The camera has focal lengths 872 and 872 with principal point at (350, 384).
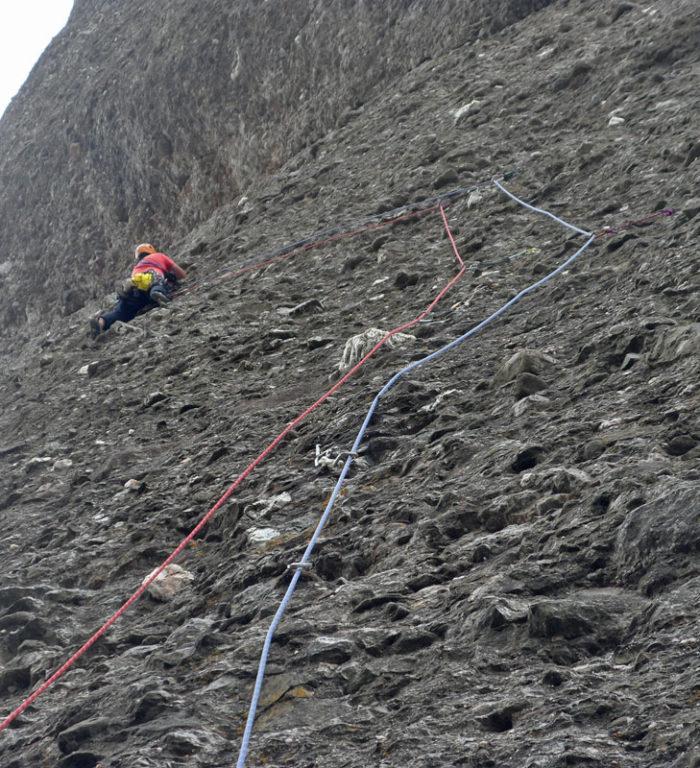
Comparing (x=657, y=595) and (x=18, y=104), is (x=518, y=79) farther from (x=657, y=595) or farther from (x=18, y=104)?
(x=18, y=104)

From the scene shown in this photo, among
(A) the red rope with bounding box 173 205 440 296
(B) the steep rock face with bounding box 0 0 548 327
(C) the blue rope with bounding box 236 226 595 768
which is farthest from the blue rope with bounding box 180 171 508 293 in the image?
(B) the steep rock face with bounding box 0 0 548 327

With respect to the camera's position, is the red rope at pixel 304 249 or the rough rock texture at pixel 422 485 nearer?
the rough rock texture at pixel 422 485

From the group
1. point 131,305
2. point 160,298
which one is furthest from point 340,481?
point 131,305

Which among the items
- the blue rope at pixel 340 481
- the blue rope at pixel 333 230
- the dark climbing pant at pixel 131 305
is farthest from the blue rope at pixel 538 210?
the dark climbing pant at pixel 131 305

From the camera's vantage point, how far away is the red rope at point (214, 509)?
3297mm

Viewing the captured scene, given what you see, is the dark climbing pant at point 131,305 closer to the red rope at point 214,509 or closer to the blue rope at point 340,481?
the red rope at point 214,509

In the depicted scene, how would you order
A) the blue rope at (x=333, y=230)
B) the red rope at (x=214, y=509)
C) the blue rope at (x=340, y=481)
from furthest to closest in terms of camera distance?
the blue rope at (x=333, y=230), the red rope at (x=214, y=509), the blue rope at (x=340, y=481)

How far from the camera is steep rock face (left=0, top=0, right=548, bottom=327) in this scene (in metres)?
11.9

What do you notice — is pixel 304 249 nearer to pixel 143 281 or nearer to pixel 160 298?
pixel 160 298

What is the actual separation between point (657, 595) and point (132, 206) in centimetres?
1292

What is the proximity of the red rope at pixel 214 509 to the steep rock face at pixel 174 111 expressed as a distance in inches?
245

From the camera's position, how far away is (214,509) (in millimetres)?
4270

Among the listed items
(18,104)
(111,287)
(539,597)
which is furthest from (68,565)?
(18,104)

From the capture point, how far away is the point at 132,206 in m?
14.1
